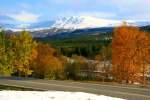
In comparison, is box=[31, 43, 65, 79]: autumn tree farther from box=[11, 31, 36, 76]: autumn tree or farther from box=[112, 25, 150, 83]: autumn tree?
box=[112, 25, 150, 83]: autumn tree

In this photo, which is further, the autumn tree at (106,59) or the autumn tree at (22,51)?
the autumn tree at (106,59)

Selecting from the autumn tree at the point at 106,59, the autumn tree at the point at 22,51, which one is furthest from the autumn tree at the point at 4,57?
the autumn tree at the point at 106,59

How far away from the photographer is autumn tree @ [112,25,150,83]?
194 feet

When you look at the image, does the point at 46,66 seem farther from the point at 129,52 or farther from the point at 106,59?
the point at 129,52

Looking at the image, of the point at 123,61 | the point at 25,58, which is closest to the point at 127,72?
the point at 123,61

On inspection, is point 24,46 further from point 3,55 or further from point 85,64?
point 85,64

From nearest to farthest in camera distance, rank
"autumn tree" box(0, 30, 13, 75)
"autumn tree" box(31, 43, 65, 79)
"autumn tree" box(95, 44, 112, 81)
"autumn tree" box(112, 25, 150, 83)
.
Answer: "autumn tree" box(0, 30, 13, 75) → "autumn tree" box(112, 25, 150, 83) → "autumn tree" box(31, 43, 65, 79) → "autumn tree" box(95, 44, 112, 81)

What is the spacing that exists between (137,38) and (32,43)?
46.2ft

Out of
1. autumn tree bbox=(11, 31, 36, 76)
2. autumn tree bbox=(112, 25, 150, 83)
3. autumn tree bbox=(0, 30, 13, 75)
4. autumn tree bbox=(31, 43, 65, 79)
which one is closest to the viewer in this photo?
autumn tree bbox=(0, 30, 13, 75)

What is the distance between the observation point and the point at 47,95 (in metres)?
15.8

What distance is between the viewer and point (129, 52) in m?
59.8

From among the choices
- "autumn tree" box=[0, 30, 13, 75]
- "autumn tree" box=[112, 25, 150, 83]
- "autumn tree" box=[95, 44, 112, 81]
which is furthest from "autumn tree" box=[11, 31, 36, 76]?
"autumn tree" box=[95, 44, 112, 81]

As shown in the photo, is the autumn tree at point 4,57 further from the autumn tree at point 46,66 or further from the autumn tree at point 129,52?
the autumn tree at point 129,52

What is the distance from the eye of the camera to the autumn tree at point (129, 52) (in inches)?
2326
